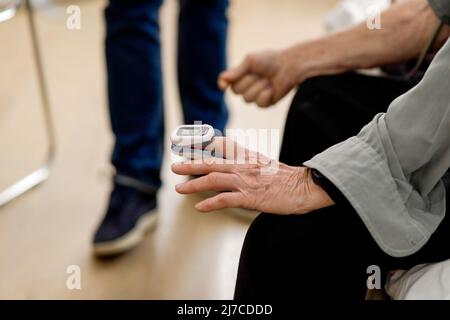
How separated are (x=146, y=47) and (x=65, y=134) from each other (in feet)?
1.91

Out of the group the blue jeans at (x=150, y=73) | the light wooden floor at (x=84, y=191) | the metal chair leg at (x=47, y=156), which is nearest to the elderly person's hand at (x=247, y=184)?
the light wooden floor at (x=84, y=191)

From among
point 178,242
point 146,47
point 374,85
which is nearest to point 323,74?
point 374,85

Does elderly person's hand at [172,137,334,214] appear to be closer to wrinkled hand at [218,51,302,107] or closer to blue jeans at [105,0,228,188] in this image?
wrinkled hand at [218,51,302,107]

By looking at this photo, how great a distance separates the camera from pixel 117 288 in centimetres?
125

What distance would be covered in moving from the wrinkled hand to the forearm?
0.01 meters

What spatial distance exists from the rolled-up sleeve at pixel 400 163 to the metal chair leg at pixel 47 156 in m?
1.09

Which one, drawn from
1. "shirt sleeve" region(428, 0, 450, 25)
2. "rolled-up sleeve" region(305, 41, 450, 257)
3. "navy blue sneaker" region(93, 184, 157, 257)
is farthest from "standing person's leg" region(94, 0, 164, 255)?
"rolled-up sleeve" region(305, 41, 450, 257)

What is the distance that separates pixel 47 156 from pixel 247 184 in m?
1.13

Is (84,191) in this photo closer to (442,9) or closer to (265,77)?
(265,77)

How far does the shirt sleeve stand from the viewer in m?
0.85

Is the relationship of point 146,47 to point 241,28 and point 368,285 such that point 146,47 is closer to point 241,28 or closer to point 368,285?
point 368,285

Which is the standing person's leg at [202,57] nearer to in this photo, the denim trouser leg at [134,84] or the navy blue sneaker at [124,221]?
the denim trouser leg at [134,84]

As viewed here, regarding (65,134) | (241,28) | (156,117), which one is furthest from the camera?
(241,28)

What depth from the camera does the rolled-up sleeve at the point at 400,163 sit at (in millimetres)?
596
